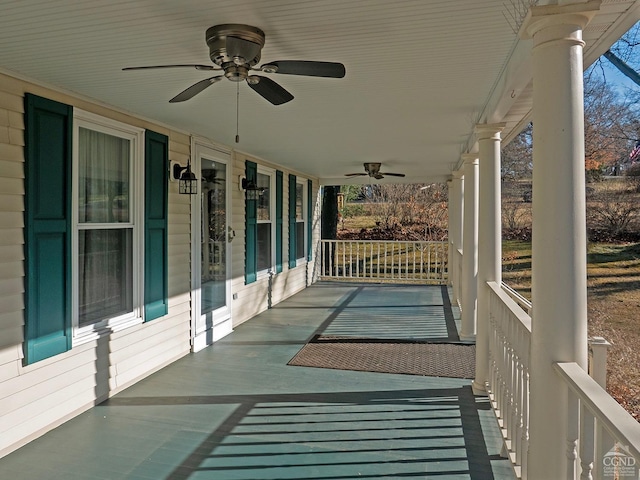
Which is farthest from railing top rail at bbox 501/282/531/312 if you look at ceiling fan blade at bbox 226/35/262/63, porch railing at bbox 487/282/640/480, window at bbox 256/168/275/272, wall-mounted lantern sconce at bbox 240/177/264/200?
window at bbox 256/168/275/272

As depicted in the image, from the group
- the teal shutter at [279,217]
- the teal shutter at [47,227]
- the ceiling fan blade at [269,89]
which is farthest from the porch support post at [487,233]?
the teal shutter at [279,217]

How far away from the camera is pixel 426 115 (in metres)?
4.38

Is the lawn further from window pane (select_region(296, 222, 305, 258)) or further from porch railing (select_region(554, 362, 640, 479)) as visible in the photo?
window pane (select_region(296, 222, 305, 258))

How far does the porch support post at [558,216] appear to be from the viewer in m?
1.80

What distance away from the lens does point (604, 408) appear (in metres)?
1.44

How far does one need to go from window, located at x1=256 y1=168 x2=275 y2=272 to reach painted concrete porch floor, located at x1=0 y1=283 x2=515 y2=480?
280 centimetres

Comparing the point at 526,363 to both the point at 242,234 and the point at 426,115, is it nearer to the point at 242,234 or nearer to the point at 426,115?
the point at 426,115

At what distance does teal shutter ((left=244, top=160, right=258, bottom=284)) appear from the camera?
6848 millimetres

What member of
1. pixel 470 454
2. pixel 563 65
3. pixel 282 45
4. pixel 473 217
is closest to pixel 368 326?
pixel 473 217

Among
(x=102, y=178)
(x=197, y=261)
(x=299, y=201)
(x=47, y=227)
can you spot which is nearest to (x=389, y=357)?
(x=197, y=261)

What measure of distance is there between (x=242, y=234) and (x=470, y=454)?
4.45 meters

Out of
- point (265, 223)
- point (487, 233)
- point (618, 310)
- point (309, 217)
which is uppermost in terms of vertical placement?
point (309, 217)

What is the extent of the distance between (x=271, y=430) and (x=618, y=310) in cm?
457

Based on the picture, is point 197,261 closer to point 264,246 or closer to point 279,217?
point 264,246
